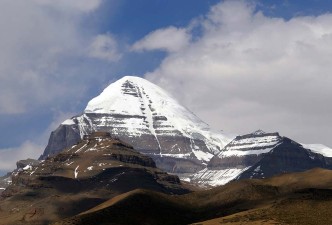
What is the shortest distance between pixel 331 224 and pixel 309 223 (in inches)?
246

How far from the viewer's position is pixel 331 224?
193 meters

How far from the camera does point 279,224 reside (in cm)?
19700

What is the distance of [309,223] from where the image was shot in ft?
644

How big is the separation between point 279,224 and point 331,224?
14.3 meters

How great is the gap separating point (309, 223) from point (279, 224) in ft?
27.4
